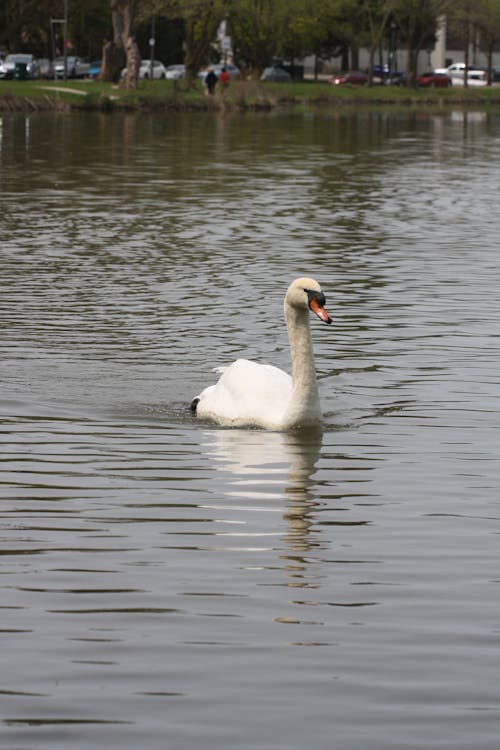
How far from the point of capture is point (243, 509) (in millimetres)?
8953

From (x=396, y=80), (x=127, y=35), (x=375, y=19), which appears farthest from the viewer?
(x=396, y=80)

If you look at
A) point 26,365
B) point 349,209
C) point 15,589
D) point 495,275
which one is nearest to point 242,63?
point 349,209

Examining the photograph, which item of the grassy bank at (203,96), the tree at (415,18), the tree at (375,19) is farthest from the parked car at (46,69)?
the tree at (415,18)

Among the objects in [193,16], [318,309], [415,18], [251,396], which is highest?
[415,18]

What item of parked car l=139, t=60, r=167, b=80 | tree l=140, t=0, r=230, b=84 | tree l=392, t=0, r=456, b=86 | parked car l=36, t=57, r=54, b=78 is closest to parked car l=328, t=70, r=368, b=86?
tree l=392, t=0, r=456, b=86

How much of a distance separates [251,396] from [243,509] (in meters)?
2.39

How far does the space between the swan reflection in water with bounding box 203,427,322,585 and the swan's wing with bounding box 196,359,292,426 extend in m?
0.11

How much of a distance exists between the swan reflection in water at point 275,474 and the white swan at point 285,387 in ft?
0.39

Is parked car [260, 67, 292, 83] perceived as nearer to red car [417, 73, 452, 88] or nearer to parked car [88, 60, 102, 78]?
parked car [88, 60, 102, 78]

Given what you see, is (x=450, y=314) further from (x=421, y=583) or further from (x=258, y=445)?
(x=421, y=583)

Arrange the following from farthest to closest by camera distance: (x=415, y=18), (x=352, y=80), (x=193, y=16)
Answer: (x=352, y=80) → (x=415, y=18) → (x=193, y=16)

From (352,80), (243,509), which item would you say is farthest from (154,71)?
(243,509)

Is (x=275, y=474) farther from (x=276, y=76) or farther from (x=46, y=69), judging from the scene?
(x=276, y=76)

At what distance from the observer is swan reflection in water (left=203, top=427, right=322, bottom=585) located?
332 inches
